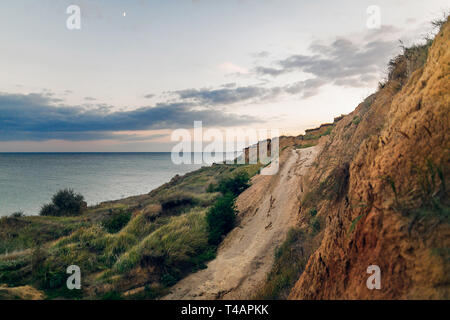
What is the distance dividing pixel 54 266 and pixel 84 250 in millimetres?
1634

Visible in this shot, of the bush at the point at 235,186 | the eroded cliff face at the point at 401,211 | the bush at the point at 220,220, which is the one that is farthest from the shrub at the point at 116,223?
the eroded cliff face at the point at 401,211

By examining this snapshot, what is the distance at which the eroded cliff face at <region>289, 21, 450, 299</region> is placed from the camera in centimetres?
340

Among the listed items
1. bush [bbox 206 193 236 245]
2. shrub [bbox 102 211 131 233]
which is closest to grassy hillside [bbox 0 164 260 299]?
shrub [bbox 102 211 131 233]

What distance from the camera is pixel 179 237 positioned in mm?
10102

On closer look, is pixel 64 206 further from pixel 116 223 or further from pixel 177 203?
pixel 177 203

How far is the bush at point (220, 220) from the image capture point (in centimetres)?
1086

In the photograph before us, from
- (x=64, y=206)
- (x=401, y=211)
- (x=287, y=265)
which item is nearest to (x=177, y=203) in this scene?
(x=287, y=265)

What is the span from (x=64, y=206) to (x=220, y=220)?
1829 cm

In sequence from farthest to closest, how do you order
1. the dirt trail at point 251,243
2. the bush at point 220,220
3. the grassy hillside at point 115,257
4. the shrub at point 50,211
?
the shrub at point 50,211, the bush at point 220,220, the grassy hillside at point 115,257, the dirt trail at point 251,243

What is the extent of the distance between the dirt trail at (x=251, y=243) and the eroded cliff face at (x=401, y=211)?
2.51 m

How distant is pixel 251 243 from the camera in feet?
32.0

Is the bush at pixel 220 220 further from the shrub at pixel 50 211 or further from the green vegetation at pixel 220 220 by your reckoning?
the shrub at pixel 50 211
